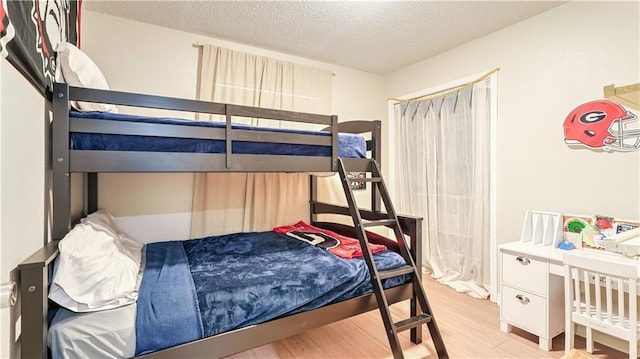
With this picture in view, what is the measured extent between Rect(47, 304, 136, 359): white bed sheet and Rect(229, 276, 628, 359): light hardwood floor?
38.0 inches

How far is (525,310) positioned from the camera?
211cm

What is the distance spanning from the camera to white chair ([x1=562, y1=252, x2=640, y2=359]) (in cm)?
151

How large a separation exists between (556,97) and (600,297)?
1.58m

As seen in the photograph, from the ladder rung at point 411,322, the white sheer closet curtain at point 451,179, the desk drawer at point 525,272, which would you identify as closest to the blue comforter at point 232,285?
the ladder rung at point 411,322

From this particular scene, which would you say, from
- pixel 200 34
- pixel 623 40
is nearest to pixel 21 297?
pixel 200 34

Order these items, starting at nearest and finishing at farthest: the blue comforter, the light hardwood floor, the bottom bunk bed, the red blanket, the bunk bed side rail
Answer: the bunk bed side rail
the bottom bunk bed
the blue comforter
the light hardwood floor
the red blanket

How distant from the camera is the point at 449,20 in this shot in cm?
259

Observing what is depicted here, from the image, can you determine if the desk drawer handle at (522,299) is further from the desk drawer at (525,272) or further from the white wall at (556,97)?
the white wall at (556,97)

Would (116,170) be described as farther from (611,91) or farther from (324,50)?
(611,91)

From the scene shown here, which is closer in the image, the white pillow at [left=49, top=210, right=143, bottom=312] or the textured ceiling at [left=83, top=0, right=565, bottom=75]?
the white pillow at [left=49, top=210, right=143, bottom=312]

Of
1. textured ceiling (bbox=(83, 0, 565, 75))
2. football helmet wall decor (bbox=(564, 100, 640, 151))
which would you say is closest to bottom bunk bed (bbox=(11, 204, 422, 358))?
football helmet wall decor (bbox=(564, 100, 640, 151))

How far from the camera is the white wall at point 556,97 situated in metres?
2.07

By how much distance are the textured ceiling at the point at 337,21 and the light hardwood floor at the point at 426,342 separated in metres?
2.61

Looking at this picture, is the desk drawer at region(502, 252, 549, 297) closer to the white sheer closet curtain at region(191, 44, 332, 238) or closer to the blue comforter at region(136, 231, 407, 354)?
the blue comforter at region(136, 231, 407, 354)
